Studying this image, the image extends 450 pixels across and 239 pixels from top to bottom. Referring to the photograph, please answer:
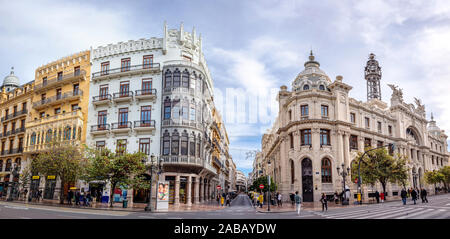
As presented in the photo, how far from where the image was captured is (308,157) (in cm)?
4369

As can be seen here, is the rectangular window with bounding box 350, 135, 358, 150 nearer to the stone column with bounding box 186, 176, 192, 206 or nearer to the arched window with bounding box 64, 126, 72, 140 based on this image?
the stone column with bounding box 186, 176, 192, 206

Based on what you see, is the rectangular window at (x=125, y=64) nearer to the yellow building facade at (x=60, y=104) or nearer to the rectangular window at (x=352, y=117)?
the yellow building facade at (x=60, y=104)

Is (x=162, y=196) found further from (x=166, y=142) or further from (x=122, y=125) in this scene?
(x=122, y=125)

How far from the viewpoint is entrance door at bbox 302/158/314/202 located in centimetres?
4253

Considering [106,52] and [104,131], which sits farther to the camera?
[106,52]

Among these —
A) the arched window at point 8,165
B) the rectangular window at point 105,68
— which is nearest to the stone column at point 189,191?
the rectangular window at point 105,68

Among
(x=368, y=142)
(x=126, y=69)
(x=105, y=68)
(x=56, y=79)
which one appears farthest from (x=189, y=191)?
(x=368, y=142)

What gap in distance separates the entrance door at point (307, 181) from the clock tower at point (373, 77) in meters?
42.5

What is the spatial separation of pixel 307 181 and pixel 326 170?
3.18m

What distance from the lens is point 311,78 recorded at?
4834 centimetres

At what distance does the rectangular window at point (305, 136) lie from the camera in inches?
1748
